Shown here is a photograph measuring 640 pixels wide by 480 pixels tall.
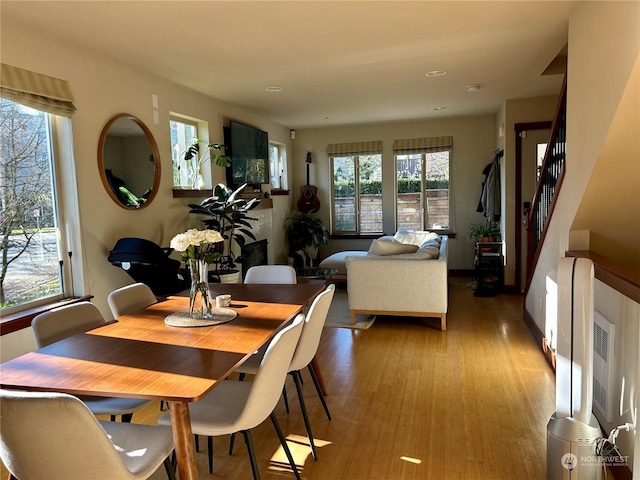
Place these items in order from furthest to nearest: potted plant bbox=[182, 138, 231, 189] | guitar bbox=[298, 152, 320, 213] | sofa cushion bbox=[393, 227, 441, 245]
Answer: guitar bbox=[298, 152, 320, 213] → sofa cushion bbox=[393, 227, 441, 245] → potted plant bbox=[182, 138, 231, 189]

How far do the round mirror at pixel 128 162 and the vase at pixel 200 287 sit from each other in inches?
70.1

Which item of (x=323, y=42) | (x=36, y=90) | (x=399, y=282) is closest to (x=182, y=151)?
(x=36, y=90)

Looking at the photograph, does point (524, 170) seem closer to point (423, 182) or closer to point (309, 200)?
point (423, 182)

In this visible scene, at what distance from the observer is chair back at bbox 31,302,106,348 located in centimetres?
208

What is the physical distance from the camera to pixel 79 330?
7.47 feet

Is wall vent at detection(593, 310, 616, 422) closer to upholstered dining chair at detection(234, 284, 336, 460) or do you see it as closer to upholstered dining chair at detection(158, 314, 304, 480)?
upholstered dining chair at detection(234, 284, 336, 460)

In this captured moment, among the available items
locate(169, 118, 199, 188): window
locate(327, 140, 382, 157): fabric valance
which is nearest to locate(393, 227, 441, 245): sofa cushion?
locate(327, 140, 382, 157): fabric valance

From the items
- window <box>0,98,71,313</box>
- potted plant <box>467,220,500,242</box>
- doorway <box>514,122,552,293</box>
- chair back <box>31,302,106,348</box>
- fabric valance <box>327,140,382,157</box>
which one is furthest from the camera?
fabric valance <box>327,140,382,157</box>

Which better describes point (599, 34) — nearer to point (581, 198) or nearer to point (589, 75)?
point (589, 75)

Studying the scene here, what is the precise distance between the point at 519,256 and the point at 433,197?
6.20ft

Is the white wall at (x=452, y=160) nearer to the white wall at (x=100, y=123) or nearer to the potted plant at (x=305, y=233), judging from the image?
the potted plant at (x=305, y=233)

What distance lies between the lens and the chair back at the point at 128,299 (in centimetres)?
255

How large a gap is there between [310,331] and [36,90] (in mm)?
2391

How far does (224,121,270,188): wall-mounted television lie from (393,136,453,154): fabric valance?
2267mm
